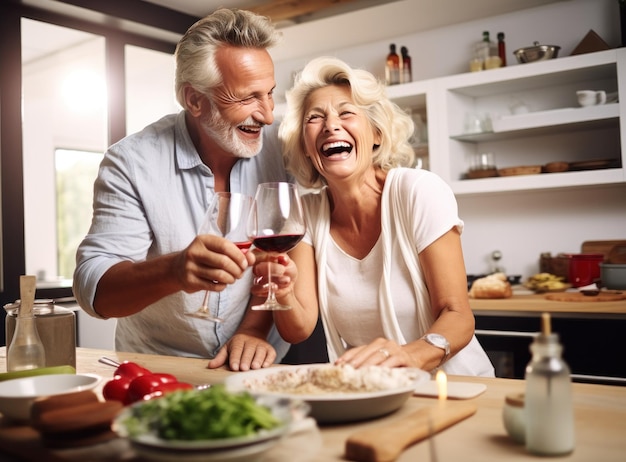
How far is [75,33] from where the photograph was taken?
4.96 m

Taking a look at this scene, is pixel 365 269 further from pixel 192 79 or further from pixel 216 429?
pixel 216 429

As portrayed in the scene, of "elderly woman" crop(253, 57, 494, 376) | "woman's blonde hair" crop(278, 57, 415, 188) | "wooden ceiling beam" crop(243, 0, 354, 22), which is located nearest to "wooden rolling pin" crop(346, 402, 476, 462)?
"elderly woman" crop(253, 57, 494, 376)

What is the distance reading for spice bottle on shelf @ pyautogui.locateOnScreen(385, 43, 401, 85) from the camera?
165 inches

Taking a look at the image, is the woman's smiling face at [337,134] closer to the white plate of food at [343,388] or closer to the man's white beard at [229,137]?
the man's white beard at [229,137]

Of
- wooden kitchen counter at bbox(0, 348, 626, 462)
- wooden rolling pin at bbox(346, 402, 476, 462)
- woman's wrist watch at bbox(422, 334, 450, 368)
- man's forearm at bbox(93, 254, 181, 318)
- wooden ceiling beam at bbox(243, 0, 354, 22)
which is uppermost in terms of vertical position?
wooden ceiling beam at bbox(243, 0, 354, 22)

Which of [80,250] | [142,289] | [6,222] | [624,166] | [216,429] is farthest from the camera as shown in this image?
[6,222]

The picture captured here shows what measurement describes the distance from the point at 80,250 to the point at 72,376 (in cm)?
71

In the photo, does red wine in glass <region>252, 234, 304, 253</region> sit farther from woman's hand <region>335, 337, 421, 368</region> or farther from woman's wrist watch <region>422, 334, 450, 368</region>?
woman's wrist watch <region>422, 334, 450, 368</region>

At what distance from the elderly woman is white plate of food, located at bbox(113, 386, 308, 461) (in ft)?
2.67

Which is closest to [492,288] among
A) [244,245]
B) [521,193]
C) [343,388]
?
[521,193]

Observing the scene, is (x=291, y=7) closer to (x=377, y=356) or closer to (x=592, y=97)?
(x=592, y=97)

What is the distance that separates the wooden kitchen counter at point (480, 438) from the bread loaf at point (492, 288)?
2030 millimetres

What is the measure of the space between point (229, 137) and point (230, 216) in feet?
2.50

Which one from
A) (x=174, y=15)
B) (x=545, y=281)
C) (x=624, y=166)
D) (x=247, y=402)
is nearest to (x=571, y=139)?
(x=624, y=166)
